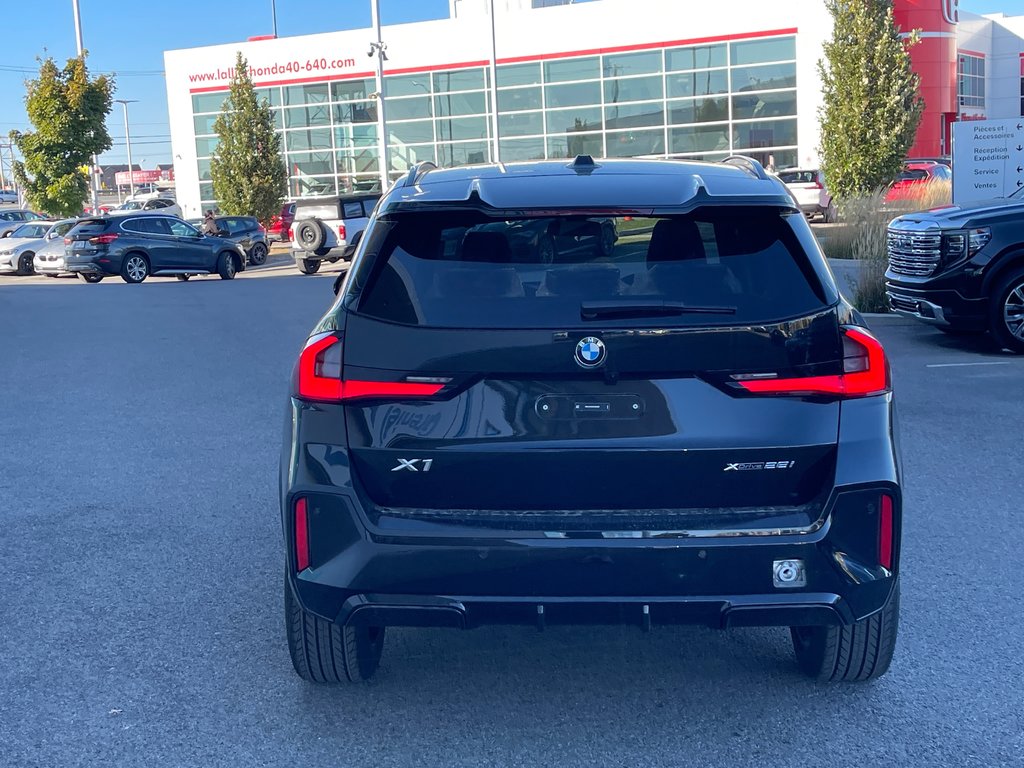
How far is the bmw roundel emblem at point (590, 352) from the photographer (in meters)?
3.46

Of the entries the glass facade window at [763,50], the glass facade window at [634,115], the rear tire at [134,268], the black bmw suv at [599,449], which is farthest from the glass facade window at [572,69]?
the black bmw suv at [599,449]

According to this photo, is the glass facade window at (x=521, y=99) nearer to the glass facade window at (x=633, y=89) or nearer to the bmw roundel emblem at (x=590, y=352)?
the glass facade window at (x=633, y=89)

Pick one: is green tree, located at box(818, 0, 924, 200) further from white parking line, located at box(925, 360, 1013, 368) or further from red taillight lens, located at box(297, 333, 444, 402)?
red taillight lens, located at box(297, 333, 444, 402)

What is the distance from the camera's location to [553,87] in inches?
1837

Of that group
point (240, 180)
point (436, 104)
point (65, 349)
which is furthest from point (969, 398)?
point (436, 104)

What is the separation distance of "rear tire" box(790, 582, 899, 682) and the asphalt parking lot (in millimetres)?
99

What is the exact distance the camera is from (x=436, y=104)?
159ft

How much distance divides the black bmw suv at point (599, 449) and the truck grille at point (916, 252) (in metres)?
9.06

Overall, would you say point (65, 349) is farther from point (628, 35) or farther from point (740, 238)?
point (628, 35)

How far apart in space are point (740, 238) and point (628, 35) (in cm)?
4343

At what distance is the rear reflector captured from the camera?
140 inches

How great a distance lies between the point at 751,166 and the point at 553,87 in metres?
43.5

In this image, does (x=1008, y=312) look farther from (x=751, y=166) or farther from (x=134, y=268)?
(x=134, y=268)

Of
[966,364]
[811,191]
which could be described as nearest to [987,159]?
[966,364]
